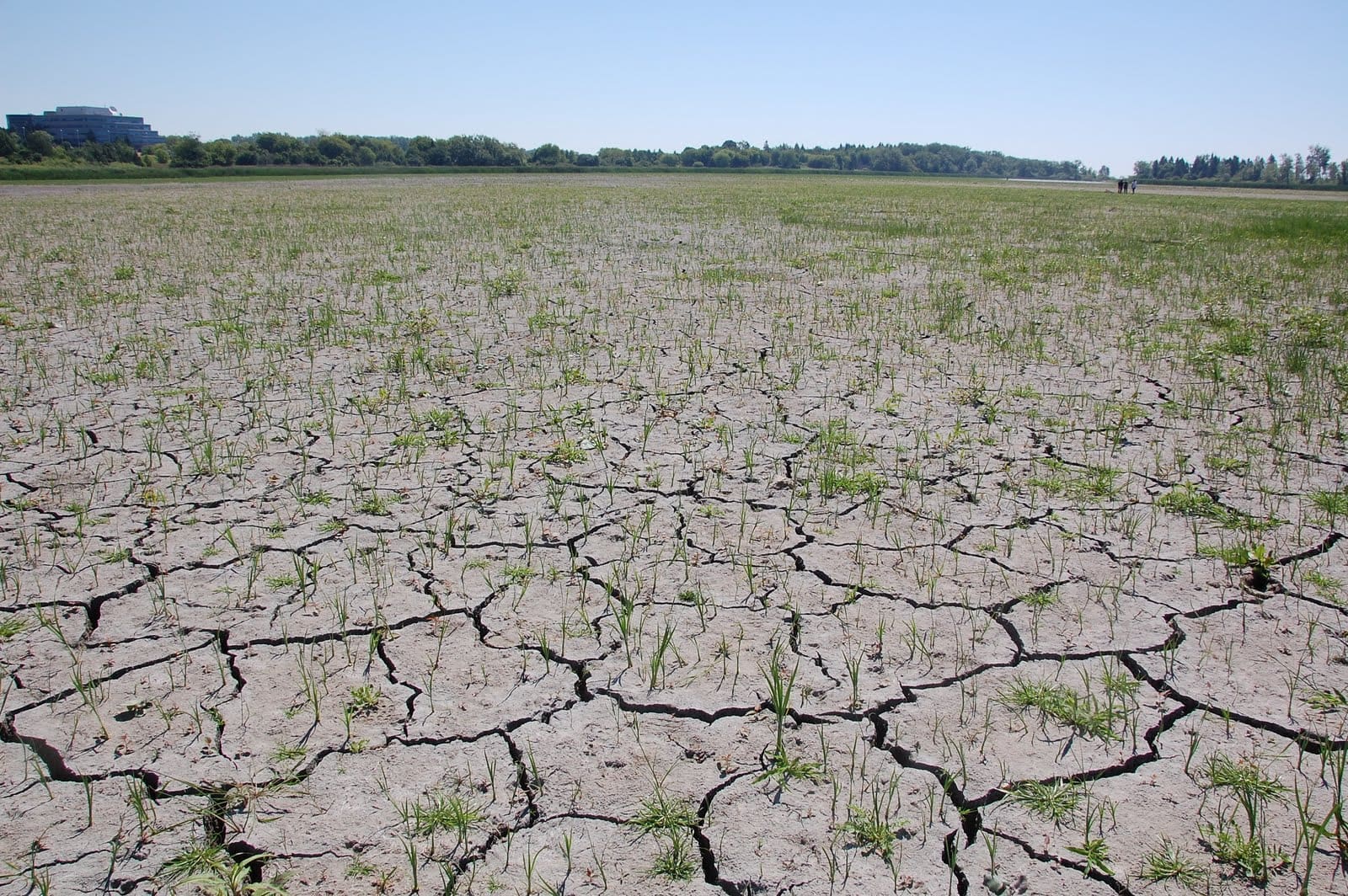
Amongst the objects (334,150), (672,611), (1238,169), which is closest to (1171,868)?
(672,611)

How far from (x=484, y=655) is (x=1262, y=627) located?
118 inches

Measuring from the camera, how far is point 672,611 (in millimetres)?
3465

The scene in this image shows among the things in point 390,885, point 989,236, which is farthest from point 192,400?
point 989,236

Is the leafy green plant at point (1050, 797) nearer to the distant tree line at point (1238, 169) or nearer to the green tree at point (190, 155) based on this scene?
the green tree at point (190, 155)

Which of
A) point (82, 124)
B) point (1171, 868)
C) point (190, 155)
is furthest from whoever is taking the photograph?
point (82, 124)

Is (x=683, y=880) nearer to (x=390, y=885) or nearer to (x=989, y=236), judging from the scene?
(x=390, y=885)

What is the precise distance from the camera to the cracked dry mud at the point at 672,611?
2.30 m

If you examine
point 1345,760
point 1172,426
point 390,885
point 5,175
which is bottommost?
point 390,885

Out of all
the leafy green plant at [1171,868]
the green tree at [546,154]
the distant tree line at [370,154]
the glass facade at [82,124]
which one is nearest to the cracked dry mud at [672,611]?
the leafy green plant at [1171,868]

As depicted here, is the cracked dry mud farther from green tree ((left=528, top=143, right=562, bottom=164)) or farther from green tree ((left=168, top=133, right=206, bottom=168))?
green tree ((left=528, top=143, right=562, bottom=164))

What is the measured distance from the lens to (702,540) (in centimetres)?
410

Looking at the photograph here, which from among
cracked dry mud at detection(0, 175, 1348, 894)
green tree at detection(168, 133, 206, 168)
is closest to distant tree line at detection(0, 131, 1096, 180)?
green tree at detection(168, 133, 206, 168)

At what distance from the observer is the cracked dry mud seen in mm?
2301

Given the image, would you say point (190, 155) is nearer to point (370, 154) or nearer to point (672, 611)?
point (370, 154)
